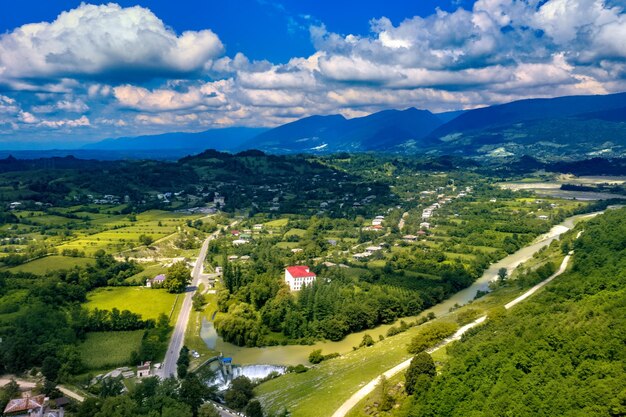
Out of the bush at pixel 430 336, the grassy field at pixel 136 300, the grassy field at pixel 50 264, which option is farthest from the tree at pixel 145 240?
the bush at pixel 430 336

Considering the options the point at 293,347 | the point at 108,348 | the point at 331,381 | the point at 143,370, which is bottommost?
the point at 293,347

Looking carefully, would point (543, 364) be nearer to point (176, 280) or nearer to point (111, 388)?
point (111, 388)

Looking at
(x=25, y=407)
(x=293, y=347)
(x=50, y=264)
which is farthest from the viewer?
(x=50, y=264)

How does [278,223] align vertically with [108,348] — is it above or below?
above

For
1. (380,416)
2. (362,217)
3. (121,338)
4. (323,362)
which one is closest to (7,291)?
(121,338)

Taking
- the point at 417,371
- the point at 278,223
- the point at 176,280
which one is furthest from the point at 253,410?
the point at 278,223

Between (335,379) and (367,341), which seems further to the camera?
(367,341)

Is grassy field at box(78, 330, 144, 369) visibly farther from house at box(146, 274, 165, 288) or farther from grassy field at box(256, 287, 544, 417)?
house at box(146, 274, 165, 288)

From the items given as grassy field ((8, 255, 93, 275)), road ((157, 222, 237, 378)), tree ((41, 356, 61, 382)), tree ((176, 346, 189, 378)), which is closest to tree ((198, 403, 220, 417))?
road ((157, 222, 237, 378))

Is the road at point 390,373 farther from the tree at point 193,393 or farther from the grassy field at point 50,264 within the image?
the grassy field at point 50,264
